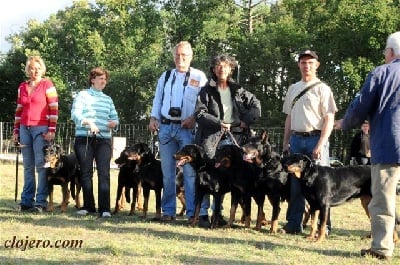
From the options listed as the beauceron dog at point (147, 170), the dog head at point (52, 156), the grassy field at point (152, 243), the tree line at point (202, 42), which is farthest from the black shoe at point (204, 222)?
the tree line at point (202, 42)

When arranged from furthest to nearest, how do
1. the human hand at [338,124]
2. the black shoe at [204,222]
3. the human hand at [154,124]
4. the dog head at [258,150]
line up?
the human hand at [154,124] < the black shoe at [204,222] < the dog head at [258,150] < the human hand at [338,124]

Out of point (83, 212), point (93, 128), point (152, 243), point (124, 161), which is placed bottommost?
point (152, 243)

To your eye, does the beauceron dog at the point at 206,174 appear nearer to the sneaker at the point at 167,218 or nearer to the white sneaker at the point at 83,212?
the sneaker at the point at 167,218

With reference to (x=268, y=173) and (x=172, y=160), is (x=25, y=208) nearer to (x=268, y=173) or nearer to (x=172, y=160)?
(x=172, y=160)

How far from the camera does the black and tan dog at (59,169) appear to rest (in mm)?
7023

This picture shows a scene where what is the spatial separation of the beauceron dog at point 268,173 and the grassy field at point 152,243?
39cm

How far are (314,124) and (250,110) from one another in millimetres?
850

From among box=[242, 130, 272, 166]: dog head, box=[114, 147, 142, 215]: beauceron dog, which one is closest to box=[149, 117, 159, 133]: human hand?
box=[114, 147, 142, 215]: beauceron dog

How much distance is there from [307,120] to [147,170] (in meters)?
2.29

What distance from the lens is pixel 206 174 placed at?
6.30 metres

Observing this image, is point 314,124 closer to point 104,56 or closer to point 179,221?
point 179,221

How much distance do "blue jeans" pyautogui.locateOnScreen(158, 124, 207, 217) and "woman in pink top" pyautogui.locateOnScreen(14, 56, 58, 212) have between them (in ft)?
5.14

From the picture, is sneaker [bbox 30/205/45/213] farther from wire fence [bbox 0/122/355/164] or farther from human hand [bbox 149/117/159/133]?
wire fence [bbox 0/122/355/164]
